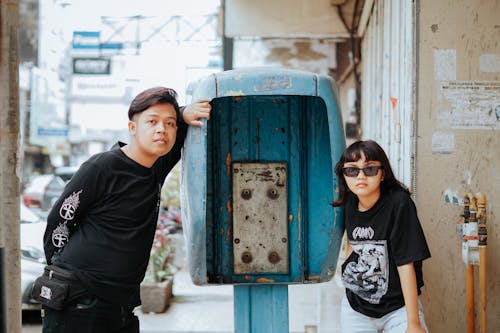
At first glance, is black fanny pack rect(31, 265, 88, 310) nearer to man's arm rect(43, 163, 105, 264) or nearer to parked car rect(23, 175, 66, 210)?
man's arm rect(43, 163, 105, 264)

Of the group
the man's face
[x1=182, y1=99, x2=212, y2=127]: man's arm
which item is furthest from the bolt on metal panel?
the man's face

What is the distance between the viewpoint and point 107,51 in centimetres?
1099

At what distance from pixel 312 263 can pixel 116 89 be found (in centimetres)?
1007

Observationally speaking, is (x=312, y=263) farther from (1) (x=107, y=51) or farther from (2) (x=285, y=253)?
(1) (x=107, y=51)

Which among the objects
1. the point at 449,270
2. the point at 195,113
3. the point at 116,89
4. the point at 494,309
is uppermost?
the point at 116,89

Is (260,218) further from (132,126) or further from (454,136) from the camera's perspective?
(454,136)

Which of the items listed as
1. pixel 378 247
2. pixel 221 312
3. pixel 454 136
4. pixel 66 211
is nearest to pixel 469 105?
pixel 454 136

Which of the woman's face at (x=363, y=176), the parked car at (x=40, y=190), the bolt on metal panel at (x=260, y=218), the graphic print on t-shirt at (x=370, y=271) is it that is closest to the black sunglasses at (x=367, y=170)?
the woman's face at (x=363, y=176)

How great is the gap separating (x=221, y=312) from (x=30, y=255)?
79.0 inches

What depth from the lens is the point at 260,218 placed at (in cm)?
277

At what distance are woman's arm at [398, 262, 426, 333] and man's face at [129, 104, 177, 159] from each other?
1.07m

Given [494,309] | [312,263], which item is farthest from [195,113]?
[494,309]

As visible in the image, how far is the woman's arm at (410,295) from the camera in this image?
6.98ft

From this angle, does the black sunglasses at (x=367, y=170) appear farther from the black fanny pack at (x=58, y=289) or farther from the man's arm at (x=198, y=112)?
the black fanny pack at (x=58, y=289)
